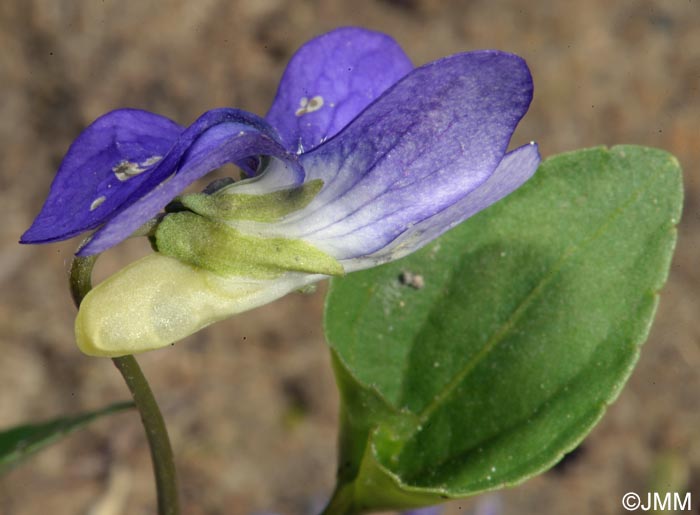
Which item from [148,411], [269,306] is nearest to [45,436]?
[148,411]

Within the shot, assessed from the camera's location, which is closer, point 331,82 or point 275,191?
point 275,191

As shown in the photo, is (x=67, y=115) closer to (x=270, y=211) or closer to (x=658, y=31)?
(x=658, y=31)

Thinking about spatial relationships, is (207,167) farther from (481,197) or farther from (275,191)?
(481,197)

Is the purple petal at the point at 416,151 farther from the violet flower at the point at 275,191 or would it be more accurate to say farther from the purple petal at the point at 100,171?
the purple petal at the point at 100,171

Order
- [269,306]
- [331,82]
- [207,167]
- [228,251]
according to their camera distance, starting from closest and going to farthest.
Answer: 1. [207,167]
2. [228,251]
3. [331,82]
4. [269,306]

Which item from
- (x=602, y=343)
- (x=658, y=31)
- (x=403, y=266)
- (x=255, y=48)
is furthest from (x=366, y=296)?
(x=658, y=31)

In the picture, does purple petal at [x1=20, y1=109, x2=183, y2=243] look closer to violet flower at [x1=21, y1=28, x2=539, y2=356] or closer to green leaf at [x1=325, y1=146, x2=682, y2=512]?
violet flower at [x1=21, y1=28, x2=539, y2=356]

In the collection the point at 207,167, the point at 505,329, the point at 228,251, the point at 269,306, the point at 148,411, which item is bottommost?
the point at 269,306
